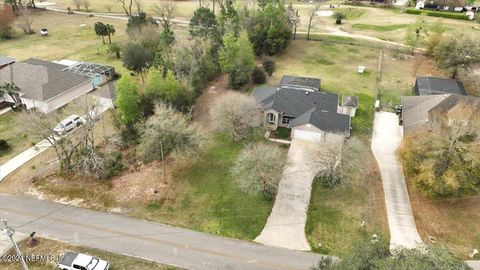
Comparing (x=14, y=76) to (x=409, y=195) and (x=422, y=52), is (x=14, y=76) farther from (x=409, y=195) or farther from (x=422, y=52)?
(x=422, y=52)

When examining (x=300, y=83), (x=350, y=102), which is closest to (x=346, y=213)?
(x=350, y=102)

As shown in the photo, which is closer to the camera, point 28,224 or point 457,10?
point 28,224

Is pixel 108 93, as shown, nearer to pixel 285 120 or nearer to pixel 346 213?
pixel 285 120

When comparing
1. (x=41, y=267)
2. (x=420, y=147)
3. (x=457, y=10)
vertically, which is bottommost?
(x=41, y=267)

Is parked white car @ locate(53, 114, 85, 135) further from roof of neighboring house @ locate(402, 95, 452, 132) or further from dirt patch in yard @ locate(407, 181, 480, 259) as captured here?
roof of neighboring house @ locate(402, 95, 452, 132)

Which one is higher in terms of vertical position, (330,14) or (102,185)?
(330,14)

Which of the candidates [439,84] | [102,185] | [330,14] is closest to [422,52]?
[439,84]
